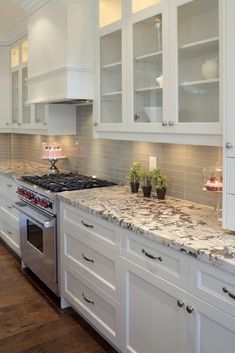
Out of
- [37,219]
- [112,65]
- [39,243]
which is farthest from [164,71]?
[39,243]

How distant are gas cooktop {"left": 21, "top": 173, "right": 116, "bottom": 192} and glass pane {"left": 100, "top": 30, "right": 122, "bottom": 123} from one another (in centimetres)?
57

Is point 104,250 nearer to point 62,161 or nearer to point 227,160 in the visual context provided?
point 227,160

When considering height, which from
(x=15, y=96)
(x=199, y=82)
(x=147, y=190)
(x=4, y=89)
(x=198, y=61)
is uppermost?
(x=4, y=89)

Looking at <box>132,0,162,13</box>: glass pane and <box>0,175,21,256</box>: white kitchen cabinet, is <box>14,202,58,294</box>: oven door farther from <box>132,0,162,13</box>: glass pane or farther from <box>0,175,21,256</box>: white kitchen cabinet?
<box>132,0,162,13</box>: glass pane

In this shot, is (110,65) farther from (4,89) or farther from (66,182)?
(4,89)

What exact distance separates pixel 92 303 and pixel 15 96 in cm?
320

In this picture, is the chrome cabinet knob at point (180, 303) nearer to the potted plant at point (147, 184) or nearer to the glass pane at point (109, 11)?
the potted plant at point (147, 184)

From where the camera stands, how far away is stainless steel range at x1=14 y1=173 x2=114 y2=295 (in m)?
2.89

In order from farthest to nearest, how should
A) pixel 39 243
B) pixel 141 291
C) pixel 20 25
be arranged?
1. pixel 20 25
2. pixel 39 243
3. pixel 141 291

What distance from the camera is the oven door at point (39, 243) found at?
291cm

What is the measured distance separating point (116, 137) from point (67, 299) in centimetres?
125

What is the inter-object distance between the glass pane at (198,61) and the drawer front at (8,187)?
7.65ft

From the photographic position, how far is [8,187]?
405 centimetres

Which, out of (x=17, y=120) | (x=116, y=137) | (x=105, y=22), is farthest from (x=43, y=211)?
(x=17, y=120)
